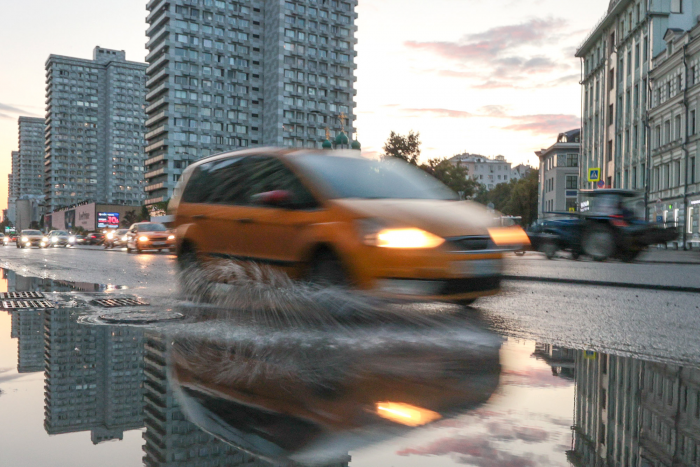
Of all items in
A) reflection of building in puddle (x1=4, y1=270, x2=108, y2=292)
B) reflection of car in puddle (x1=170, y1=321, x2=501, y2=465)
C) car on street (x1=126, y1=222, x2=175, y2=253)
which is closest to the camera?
reflection of car in puddle (x1=170, y1=321, x2=501, y2=465)

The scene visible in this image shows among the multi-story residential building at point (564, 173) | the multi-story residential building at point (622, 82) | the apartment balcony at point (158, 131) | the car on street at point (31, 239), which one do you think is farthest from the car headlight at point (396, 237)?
the apartment balcony at point (158, 131)

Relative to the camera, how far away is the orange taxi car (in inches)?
245

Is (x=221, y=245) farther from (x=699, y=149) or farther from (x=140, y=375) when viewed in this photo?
(x=699, y=149)

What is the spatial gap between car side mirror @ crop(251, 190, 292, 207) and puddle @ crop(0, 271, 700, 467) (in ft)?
5.45

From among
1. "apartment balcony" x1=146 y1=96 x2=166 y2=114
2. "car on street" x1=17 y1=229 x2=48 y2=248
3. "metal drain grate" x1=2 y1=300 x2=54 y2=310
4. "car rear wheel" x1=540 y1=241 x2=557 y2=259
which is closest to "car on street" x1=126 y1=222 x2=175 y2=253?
"car rear wheel" x1=540 y1=241 x2=557 y2=259

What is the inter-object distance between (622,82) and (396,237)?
53.2 m

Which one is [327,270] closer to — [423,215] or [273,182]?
[423,215]

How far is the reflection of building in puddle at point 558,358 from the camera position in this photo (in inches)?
174

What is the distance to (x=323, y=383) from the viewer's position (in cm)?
394

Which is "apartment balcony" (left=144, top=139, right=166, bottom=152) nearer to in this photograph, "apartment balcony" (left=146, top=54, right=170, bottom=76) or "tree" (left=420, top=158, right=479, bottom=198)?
"apartment balcony" (left=146, top=54, right=170, bottom=76)

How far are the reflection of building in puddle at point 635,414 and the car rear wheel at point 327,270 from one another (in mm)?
2363

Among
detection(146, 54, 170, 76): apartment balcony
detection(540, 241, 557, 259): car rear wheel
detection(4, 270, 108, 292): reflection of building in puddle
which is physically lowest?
detection(4, 270, 108, 292): reflection of building in puddle

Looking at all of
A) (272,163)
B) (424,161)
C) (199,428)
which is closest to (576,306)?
(272,163)

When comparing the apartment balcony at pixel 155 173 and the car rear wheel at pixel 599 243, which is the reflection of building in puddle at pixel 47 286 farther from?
the apartment balcony at pixel 155 173
